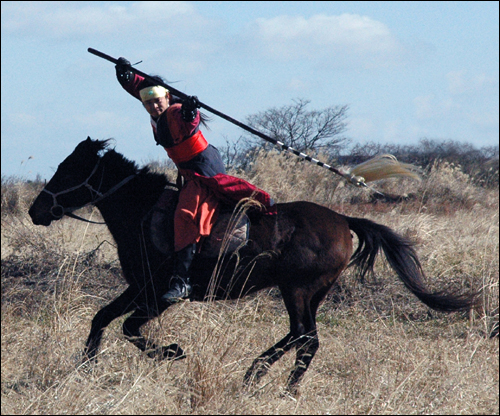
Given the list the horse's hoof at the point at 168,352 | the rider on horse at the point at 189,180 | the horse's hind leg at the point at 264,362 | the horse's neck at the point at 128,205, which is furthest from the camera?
the horse's neck at the point at 128,205

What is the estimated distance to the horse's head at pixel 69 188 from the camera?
221 inches

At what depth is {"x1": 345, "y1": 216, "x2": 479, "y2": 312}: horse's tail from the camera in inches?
219

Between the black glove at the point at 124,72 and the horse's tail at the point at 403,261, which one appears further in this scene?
the black glove at the point at 124,72

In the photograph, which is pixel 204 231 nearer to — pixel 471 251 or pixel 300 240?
pixel 300 240

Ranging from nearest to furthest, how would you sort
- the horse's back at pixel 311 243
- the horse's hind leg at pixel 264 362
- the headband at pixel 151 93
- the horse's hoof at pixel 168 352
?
the horse's hind leg at pixel 264 362, the horse's hoof at pixel 168 352, the horse's back at pixel 311 243, the headband at pixel 151 93

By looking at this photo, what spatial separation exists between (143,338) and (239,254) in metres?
1.06

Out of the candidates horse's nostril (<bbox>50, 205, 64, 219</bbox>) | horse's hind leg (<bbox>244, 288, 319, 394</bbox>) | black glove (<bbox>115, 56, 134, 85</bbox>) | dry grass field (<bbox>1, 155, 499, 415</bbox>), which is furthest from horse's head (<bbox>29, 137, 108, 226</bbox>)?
horse's hind leg (<bbox>244, 288, 319, 394</bbox>)

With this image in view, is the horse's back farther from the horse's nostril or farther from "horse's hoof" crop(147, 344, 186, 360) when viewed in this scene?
A: the horse's nostril

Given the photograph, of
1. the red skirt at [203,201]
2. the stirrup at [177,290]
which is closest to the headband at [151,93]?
the red skirt at [203,201]

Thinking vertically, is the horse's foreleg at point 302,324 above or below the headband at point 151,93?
below

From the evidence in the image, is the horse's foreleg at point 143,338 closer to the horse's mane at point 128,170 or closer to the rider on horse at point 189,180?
the rider on horse at point 189,180

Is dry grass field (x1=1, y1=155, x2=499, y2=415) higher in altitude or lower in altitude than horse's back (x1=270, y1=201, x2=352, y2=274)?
lower

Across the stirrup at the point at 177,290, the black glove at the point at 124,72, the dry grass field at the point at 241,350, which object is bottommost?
the dry grass field at the point at 241,350

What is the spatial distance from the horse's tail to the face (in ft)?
6.50
